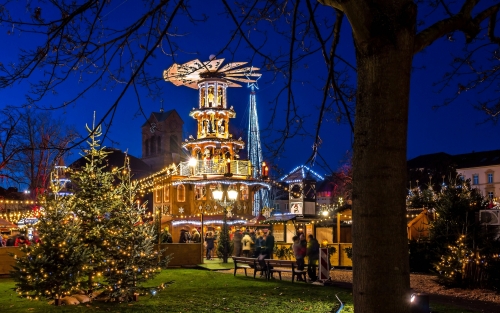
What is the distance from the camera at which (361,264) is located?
4.10 meters

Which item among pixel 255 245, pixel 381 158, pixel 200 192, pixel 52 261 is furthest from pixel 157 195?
pixel 381 158

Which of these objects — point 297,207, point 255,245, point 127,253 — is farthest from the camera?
point 297,207

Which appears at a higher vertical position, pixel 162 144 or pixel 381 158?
pixel 162 144

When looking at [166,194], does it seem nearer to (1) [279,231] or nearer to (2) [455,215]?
(1) [279,231]

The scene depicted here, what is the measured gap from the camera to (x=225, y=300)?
44.0ft

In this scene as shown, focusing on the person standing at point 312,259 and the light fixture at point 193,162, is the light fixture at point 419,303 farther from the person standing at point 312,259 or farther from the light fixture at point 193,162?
the light fixture at point 193,162

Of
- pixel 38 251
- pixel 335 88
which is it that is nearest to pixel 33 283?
pixel 38 251

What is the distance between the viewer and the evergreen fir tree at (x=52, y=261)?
40.8ft

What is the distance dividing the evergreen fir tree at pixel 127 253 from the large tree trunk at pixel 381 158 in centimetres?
990

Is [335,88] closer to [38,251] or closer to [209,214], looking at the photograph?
[38,251]

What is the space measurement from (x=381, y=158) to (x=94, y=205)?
10.7 m

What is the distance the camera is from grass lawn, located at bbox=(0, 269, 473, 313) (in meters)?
12.2

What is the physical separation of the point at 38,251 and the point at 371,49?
34.4 ft

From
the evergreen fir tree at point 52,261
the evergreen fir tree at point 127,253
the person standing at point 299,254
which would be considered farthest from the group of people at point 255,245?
the evergreen fir tree at point 52,261
